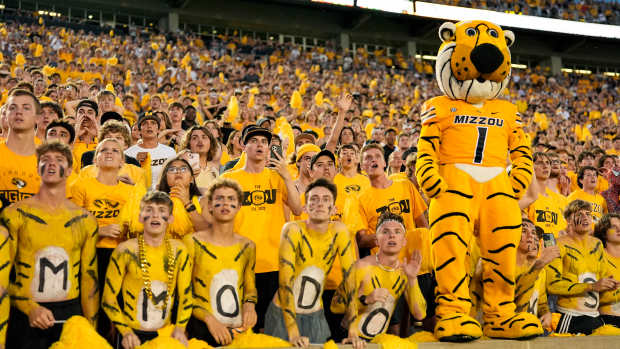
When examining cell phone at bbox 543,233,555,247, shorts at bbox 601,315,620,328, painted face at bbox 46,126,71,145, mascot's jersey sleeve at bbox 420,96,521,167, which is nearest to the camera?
mascot's jersey sleeve at bbox 420,96,521,167

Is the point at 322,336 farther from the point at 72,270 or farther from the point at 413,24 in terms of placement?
the point at 413,24

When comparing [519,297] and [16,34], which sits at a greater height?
[16,34]

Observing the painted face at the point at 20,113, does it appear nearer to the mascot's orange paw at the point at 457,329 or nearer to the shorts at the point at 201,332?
the shorts at the point at 201,332

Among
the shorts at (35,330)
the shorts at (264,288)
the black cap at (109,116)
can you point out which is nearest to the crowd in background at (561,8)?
the black cap at (109,116)

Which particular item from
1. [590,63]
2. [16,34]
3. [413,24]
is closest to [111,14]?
[16,34]

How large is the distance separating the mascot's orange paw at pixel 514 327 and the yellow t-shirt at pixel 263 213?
1.36m

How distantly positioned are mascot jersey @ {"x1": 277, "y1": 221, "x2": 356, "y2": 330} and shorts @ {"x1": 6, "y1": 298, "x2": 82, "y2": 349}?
1.14m

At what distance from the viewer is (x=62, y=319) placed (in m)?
3.09

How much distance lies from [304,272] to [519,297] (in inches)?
59.0

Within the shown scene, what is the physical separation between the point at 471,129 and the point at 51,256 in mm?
2449

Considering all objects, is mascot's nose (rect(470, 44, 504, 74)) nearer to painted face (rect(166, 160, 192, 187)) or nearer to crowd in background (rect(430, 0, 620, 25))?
painted face (rect(166, 160, 192, 187))

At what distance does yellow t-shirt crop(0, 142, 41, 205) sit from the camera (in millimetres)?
3496

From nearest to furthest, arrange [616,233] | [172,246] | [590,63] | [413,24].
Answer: [172,246] < [616,233] < [413,24] < [590,63]

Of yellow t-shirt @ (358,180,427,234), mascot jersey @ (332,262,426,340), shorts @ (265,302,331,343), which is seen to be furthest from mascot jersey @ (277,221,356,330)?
yellow t-shirt @ (358,180,427,234)
